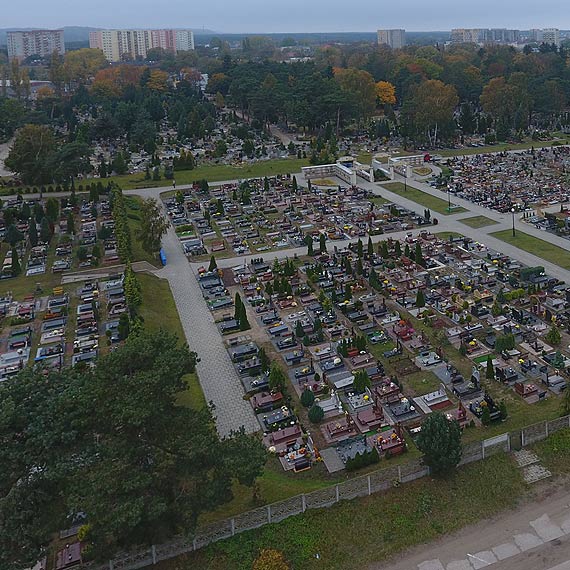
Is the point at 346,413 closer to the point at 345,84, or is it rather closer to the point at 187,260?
the point at 187,260

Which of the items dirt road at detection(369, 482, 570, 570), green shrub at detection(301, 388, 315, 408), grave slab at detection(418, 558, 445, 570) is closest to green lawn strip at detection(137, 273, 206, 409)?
green shrub at detection(301, 388, 315, 408)

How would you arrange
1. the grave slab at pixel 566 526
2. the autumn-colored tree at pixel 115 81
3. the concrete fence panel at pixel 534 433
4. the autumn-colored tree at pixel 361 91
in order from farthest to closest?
the autumn-colored tree at pixel 115 81 → the autumn-colored tree at pixel 361 91 → the concrete fence panel at pixel 534 433 → the grave slab at pixel 566 526

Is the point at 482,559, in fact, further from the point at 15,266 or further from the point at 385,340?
the point at 15,266

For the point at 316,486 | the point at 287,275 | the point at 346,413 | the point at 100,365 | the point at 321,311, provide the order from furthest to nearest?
the point at 287,275
the point at 321,311
the point at 346,413
the point at 316,486
the point at 100,365

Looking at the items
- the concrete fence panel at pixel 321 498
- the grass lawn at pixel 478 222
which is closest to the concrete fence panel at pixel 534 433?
the concrete fence panel at pixel 321 498

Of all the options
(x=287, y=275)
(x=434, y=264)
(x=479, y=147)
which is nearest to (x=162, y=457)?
(x=287, y=275)

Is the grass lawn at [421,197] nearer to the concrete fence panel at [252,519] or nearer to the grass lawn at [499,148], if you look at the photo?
the grass lawn at [499,148]
